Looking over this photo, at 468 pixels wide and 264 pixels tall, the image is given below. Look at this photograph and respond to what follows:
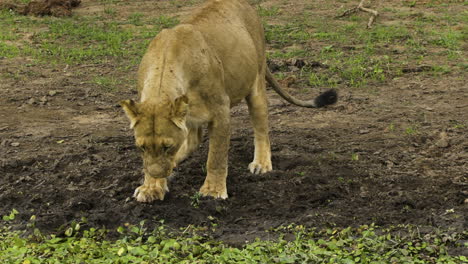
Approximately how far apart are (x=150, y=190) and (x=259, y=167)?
1275 mm

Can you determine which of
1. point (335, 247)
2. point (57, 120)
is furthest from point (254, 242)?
point (57, 120)

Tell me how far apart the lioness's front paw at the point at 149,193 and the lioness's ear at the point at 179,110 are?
1.01 metres

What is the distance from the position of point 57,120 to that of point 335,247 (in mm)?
4683

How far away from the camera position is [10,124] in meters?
8.86

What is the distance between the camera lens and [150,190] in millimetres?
6336

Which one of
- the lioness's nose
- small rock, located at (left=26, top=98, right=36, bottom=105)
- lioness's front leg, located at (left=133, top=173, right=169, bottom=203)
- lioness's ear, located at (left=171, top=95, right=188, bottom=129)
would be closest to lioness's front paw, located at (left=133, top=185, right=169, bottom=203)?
lioness's front leg, located at (left=133, top=173, right=169, bottom=203)

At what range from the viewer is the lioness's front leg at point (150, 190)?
20.7 ft

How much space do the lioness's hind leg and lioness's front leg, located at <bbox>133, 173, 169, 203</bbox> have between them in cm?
114

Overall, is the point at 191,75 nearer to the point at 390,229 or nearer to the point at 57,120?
the point at 390,229

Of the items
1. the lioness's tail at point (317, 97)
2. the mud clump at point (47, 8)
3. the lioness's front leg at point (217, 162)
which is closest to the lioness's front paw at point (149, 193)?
the lioness's front leg at point (217, 162)

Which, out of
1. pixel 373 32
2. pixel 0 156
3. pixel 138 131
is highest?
pixel 138 131

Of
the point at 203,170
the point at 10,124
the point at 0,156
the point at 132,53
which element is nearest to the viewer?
the point at 203,170

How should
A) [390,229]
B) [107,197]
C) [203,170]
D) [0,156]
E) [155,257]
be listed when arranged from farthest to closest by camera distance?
[0,156], [203,170], [107,197], [390,229], [155,257]

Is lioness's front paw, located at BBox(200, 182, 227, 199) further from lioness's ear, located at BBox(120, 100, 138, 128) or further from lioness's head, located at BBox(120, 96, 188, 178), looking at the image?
lioness's ear, located at BBox(120, 100, 138, 128)
